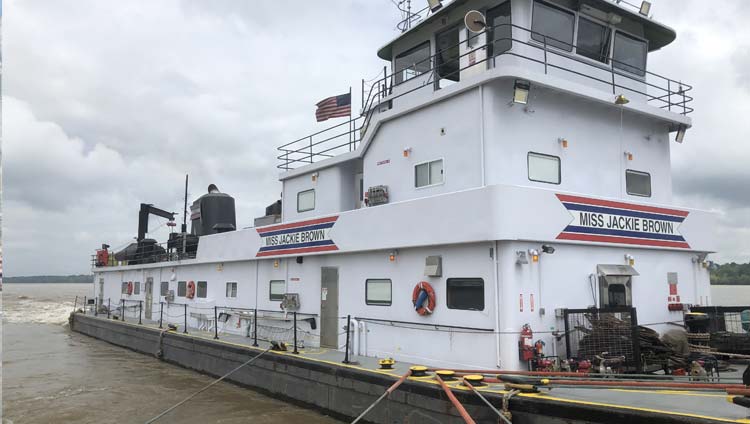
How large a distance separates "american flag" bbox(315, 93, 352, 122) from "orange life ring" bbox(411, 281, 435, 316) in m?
6.14

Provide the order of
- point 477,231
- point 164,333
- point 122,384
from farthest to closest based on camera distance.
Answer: point 164,333, point 122,384, point 477,231

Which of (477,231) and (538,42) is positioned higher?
(538,42)

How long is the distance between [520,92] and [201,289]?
37.0 ft

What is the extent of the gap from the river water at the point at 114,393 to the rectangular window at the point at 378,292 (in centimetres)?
210

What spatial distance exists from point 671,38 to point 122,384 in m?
13.9

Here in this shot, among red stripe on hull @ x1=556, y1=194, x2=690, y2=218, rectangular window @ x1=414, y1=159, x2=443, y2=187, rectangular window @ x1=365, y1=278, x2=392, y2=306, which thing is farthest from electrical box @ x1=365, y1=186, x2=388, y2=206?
red stripe on hull @ x1=556, y1=194, x2=690, y2=218

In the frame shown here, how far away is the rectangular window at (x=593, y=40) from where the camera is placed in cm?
996

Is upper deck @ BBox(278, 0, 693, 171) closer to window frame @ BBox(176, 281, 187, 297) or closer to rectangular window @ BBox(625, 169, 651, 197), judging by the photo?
rectangular window @ BBox(625, 169, 651, 197)

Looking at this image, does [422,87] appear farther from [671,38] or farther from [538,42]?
[671,38]

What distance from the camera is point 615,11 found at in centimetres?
1012

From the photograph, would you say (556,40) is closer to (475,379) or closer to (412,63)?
(412,63)

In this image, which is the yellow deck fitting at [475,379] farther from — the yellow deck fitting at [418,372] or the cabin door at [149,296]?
the cabin door at [149,296]

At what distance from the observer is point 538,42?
9.41 metres

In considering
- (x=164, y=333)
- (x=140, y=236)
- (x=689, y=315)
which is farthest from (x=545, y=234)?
(x=140, y=236)
